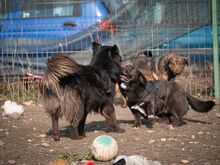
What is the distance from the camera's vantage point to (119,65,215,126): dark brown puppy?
8.15 m

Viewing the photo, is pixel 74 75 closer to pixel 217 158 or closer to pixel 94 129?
pixel 94 129

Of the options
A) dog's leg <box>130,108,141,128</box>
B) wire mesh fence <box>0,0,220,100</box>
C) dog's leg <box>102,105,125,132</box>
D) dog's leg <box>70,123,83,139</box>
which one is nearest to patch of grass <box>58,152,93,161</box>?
dog's leg <box>70,123,83,139</box>

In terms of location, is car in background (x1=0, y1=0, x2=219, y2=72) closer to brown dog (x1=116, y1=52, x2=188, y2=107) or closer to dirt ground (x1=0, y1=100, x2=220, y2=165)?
brown dog (x1=116, y1=52, x2=188, y2=107)

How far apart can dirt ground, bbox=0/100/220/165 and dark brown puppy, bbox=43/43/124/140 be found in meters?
0.33

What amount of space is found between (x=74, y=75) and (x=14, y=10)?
5464mm

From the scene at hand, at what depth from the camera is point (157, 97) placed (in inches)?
328

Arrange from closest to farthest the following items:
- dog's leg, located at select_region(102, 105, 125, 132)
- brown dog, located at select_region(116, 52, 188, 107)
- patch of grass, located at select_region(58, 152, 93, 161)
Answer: patch of grass, located at select_region(58, 152, 93, 161), dog's leg, located at select_region(102, 105, 125, 132), brown dog, located at select_region(116, 52, 188, 107)

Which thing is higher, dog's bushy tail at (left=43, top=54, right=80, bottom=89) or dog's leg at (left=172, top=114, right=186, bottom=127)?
dog's bushy tail at (left=43, top=54, right=80, bottom=89)

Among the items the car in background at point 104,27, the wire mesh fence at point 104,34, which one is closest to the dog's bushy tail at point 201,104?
the wire mesh fence at point 104,34

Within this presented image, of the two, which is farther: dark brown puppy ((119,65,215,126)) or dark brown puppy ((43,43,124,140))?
dark brown puppy ((119,65,215,126))

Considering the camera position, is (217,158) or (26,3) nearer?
(217,158)

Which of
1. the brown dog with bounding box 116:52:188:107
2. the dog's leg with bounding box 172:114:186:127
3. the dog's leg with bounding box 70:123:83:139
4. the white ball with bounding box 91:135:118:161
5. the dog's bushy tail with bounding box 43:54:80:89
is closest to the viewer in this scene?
the white ball with bounding box 91:135:118:161

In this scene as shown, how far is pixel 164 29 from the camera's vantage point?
11.5 metres

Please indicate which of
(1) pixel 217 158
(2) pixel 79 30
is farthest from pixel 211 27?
(1) pixel 217 158
